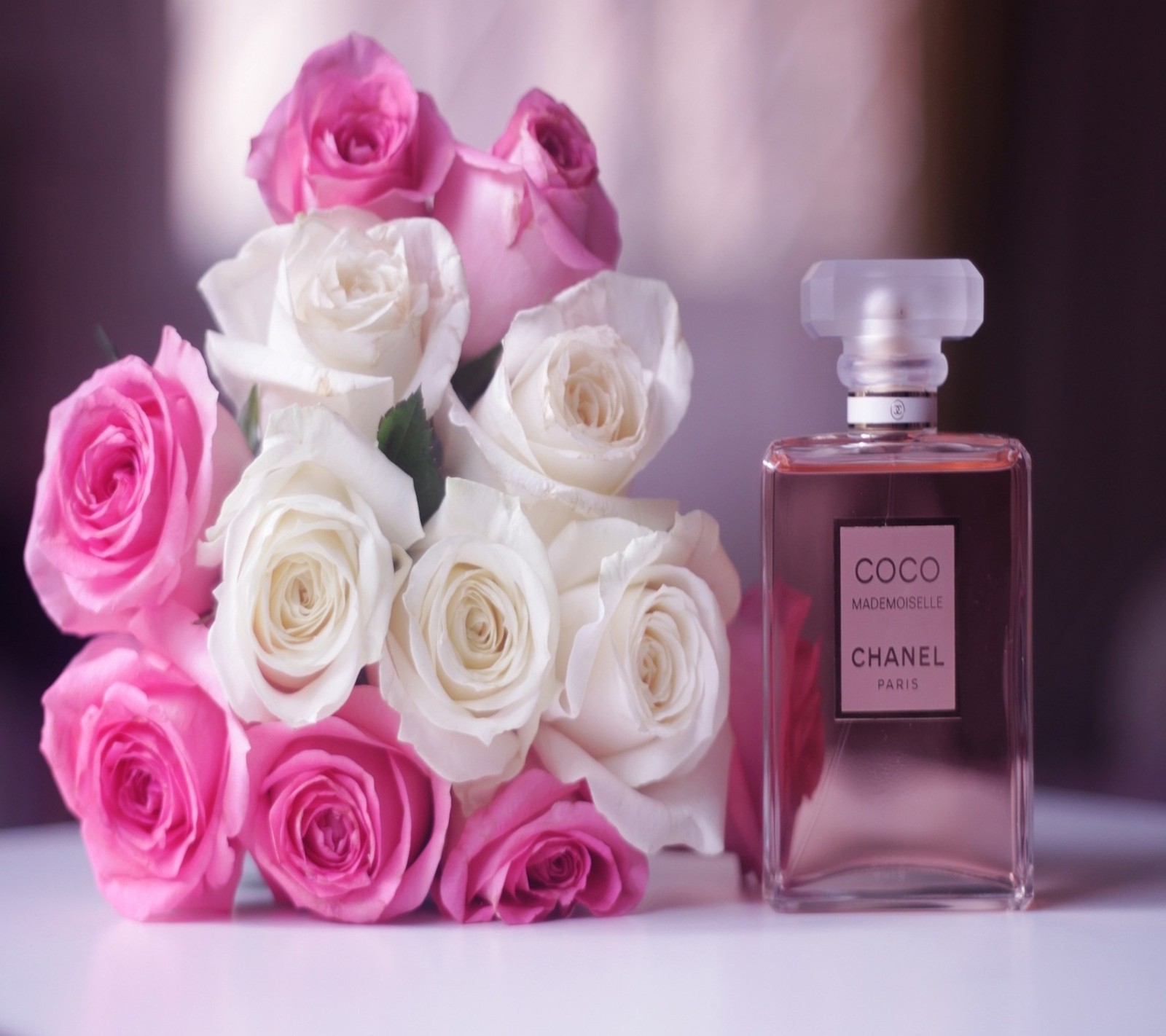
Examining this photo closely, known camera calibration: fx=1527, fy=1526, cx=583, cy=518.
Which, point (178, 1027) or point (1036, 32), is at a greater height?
point (1036, 32)

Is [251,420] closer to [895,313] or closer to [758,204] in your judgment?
[895,313]

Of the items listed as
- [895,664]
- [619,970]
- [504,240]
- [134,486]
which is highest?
[504,240]

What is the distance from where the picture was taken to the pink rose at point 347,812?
2.32ft

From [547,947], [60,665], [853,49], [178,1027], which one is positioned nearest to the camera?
[178,1027]

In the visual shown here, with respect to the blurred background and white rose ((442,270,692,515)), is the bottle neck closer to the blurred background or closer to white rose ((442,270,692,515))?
white rose ((442,270,692,515))

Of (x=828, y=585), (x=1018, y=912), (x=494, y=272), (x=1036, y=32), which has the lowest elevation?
(x=1018, y=912)

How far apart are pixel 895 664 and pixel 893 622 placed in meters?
0.02

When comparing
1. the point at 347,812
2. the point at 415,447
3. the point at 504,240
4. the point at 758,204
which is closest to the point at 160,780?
the point at 347,812

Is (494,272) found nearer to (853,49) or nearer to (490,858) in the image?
(490,858)

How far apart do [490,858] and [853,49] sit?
79 cm

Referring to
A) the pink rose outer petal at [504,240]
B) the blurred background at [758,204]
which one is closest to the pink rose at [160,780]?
the pink rose outer petal at [504,240]

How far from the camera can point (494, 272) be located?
0.79 meters

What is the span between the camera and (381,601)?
0.67 meters

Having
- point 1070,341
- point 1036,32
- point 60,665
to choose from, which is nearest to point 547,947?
point 60,665
